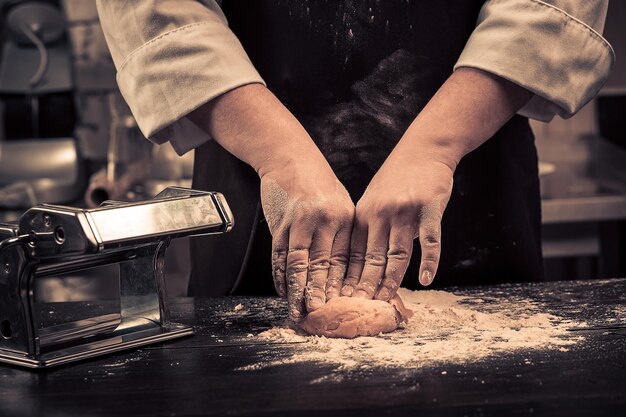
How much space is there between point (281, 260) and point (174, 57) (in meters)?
0.40

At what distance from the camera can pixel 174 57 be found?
1486mm

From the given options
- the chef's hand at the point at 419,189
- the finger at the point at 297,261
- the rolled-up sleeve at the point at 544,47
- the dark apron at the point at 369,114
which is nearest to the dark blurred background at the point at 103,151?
the dark apron at the point at 369,114

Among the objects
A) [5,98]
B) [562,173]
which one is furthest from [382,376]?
[5,98]

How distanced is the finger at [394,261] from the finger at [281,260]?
130 mm

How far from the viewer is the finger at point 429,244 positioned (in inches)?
50.2

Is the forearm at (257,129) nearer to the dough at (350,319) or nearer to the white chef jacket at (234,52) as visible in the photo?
the white chef jacket at (234,52)

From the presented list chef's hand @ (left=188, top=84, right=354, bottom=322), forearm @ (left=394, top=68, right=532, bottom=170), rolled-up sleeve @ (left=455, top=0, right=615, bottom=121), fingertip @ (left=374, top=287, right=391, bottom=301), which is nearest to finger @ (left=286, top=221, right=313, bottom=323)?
chef's hand @ (left=188, top=84, right=354, bottom=322)

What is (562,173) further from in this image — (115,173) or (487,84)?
(487,84)

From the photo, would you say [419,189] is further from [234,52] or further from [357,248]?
[234,52]

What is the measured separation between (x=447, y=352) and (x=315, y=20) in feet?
2.29

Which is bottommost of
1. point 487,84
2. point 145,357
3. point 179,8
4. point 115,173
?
point 115,173

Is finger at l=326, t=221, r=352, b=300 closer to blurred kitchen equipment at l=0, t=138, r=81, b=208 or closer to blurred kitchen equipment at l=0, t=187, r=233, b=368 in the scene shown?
blurred kitchen equipment at l=0, t=187, r=233, b=368

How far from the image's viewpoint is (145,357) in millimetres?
1154

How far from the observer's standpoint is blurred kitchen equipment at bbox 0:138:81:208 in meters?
2.80
